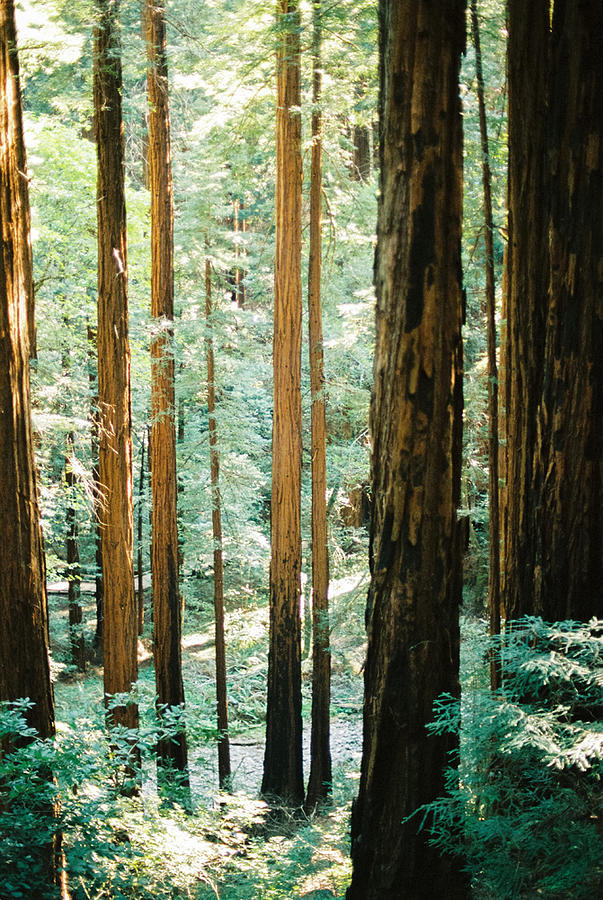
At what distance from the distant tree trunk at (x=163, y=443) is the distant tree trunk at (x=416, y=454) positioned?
21.7 ft

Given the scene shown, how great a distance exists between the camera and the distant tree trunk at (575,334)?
488cm

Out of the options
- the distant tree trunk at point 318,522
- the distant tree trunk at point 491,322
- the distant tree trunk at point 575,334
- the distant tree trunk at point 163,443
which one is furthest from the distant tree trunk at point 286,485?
the distant tree trunk at point 575,334

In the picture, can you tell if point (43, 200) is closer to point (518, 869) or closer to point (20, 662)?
point (20, 662)

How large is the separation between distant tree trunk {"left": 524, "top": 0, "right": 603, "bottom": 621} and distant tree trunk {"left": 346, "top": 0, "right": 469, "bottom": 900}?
89 centimetres

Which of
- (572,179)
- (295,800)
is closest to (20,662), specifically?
(572,179)

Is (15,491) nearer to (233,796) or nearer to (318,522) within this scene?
(233,796)

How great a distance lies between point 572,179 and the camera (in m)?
4.97

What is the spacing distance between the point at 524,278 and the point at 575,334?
32.5 inches

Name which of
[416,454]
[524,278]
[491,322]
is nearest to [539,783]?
[416,454]

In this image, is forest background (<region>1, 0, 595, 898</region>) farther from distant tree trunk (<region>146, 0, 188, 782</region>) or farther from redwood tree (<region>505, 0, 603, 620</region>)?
redwood tree (<region>505, 0, 603, 620</region>)

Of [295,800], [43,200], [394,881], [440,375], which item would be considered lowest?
[295,800]

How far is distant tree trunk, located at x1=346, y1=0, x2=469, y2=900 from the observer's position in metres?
4.43

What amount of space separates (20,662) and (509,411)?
4.12 m

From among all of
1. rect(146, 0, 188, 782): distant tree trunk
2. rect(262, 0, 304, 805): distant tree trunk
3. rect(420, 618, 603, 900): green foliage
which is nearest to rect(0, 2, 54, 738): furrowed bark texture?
rect(420, 618, 603, 900): green foliage
